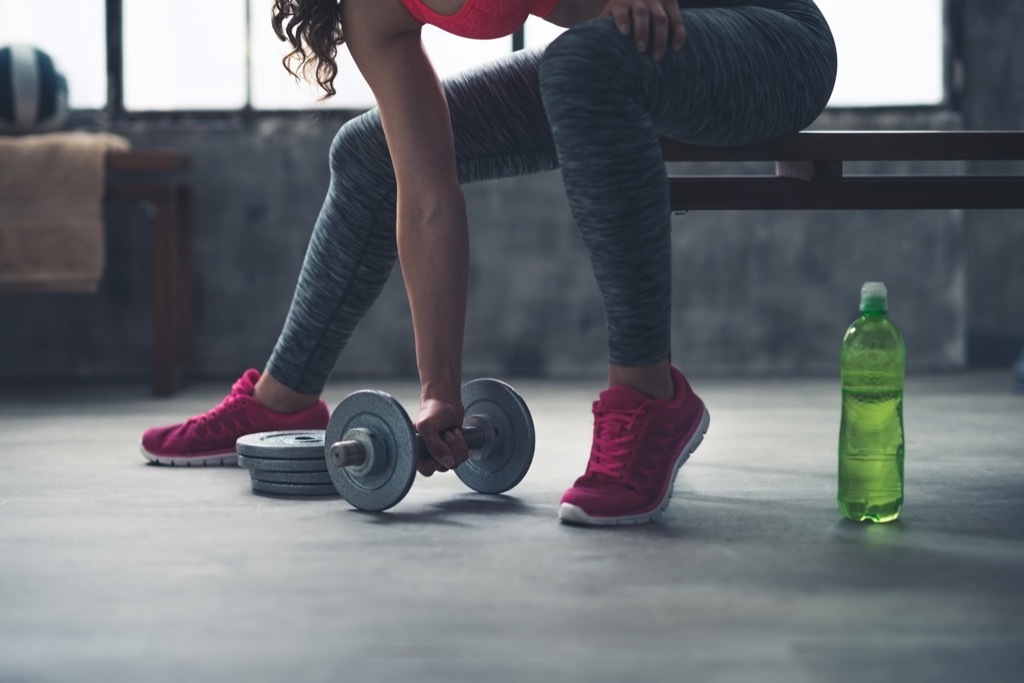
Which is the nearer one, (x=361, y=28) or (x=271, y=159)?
(x=361, y=28)

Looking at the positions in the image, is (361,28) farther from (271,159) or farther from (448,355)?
(271,159)

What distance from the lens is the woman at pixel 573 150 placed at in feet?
4.33

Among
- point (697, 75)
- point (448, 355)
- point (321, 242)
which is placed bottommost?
point (448, 355)

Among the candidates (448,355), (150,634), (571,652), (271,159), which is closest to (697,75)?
(448,355)

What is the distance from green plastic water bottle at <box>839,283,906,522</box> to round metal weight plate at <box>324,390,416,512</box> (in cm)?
51

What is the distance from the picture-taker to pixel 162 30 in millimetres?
3506

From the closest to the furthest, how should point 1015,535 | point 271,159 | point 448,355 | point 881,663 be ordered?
1. point 881,663
2. point 1015,535
3. point 448,355
4. point 271,159

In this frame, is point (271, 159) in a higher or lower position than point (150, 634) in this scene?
higher

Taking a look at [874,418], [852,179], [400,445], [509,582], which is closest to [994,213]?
[852,179]

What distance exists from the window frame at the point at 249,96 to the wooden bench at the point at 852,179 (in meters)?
1.88

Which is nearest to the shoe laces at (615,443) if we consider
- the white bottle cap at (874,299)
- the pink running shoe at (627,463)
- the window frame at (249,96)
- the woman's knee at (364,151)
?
Answer: the pink running shoe at (627,463)

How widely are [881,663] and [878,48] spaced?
3.01 metres

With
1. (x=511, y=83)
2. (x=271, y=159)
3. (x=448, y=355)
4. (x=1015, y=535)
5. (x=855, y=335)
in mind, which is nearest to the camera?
(x=1015, y=535)

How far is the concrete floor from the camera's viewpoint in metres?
0.88
